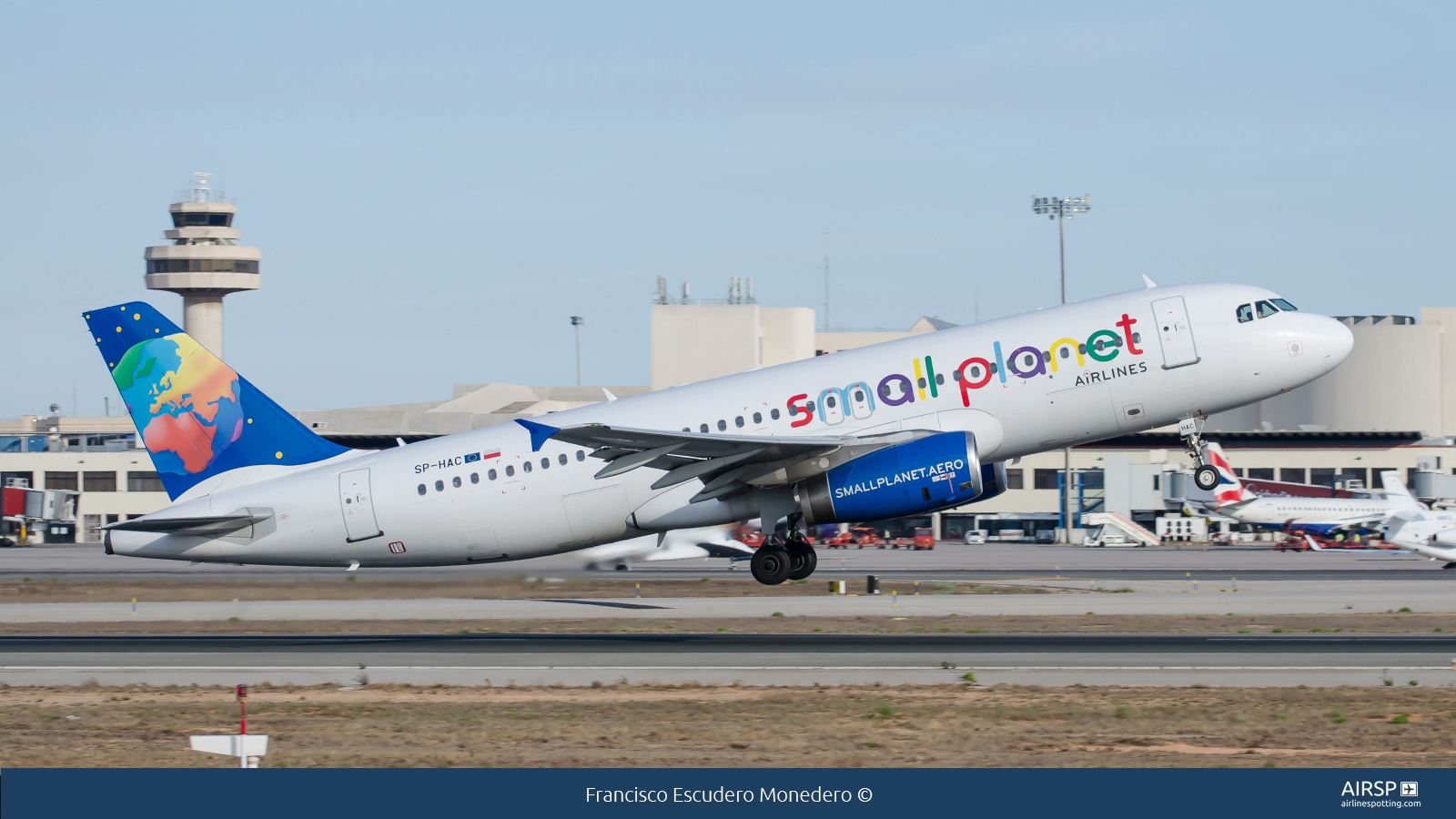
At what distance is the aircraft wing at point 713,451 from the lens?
27141 mm

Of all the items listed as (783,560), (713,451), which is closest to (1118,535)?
(783,560)

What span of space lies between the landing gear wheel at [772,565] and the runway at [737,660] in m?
1.37

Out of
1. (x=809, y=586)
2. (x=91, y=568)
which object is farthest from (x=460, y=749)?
(x=91, y=568)

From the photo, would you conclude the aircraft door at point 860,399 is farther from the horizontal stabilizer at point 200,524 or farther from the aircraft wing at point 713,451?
the horizontal stabilizer at point 200,524

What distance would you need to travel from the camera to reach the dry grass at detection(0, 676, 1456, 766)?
56.1 feet

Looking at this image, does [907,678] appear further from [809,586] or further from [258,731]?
[809,586]

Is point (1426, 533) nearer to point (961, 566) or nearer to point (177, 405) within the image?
point (961, 566)

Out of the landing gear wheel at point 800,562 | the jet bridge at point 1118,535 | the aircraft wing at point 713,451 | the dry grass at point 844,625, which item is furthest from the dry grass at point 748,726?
the jet bridge at point 1118,535

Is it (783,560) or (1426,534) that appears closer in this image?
(783,560)

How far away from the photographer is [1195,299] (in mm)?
28969

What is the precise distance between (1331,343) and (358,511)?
71.0 ft

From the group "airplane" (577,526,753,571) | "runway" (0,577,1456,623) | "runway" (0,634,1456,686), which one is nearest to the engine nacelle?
"runway" (0,634,1456,686)

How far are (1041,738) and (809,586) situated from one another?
28562 mm

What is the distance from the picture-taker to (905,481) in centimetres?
2833
